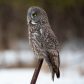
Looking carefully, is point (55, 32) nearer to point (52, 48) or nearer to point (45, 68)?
point (45, 68)

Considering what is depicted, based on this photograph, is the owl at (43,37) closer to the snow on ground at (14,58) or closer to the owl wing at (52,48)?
the owl wing at (52,48)

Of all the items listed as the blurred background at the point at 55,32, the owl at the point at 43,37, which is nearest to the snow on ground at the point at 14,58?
the blurred background at the point at 55,32

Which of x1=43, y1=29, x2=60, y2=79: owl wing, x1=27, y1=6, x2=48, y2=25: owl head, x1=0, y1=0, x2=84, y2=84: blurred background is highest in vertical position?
x1=27, y1=6, x2=48, y2=25: owl head

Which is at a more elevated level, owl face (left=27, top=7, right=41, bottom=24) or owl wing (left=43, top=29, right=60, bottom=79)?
owl face (left=27, top=7, right=41, bottom=24)

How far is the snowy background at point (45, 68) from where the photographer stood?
4.32m

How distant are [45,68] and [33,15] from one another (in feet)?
12.4

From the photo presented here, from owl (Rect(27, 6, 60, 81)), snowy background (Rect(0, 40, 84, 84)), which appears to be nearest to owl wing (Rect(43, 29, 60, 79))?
owl (Rect(27, 6, 60, 81))

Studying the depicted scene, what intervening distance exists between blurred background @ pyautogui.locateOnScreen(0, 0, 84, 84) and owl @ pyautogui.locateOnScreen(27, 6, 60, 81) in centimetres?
169

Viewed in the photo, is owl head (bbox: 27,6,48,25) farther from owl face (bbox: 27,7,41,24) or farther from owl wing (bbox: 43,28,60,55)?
owl wing (bbox: 43,28,60,55)

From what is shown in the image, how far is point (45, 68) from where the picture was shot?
531cm

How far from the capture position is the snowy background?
432 centimetres

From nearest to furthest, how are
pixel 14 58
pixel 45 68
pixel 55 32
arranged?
pixel 45 68 → pixel 55 32 → pixel 14 58

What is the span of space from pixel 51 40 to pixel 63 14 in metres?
3.55

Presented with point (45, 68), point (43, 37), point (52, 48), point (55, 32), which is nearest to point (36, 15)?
point (43, 37)
